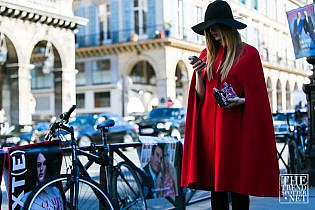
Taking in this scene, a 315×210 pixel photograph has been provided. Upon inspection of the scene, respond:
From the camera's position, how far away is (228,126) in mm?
3555

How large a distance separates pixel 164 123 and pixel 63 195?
17.6m

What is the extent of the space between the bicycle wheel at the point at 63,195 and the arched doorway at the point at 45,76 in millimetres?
24766

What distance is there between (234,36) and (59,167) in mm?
1696

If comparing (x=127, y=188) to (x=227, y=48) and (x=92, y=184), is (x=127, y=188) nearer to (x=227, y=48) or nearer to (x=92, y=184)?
(x=92, y=184)

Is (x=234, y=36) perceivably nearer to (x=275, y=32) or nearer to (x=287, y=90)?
(x=275, y=32)

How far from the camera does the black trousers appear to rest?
3635 millimetres

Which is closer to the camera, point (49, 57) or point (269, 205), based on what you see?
point (269, 205)

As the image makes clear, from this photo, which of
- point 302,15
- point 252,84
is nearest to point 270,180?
point 252,84

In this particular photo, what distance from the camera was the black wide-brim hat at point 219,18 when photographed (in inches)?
144

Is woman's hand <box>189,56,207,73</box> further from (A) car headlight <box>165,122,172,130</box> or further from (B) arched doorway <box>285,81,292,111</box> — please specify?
(B) arched doorway <box>285,81,292,111</box>

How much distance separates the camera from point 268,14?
1026 centimetres

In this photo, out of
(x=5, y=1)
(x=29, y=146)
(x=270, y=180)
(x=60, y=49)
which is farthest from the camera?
(x=60, y=49)

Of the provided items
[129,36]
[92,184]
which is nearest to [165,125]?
[129,36]

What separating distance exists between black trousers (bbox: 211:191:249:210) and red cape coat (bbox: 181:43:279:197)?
0.28ft
